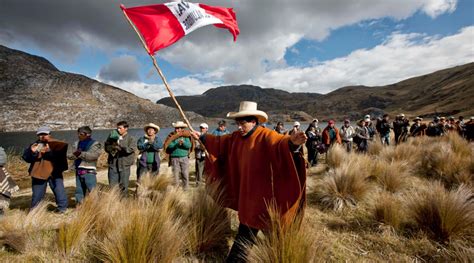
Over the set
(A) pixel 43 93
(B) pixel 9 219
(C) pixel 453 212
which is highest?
(A) pixel 43 93

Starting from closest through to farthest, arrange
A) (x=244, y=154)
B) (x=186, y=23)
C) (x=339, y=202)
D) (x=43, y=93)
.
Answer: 1. (x=244, y=154)
2. (x=186, y=23)
3. (x=339, y=202)
4. (x=43, y=93)

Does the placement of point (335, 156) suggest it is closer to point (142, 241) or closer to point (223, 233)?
point (223, 233)

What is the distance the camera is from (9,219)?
3324 millimetres

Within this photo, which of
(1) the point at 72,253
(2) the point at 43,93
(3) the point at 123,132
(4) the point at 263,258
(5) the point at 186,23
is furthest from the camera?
(2) the point at 43,93

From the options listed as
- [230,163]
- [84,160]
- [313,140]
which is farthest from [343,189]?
[84,160]

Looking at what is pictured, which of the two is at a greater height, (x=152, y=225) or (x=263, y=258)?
(x=152, y=225)

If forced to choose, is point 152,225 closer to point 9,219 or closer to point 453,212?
point 9,219

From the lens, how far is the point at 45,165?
16.2 feet

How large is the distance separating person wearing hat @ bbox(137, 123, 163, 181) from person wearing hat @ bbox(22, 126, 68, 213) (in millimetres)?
1629

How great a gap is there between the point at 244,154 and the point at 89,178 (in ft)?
12.8

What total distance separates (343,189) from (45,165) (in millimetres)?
5916

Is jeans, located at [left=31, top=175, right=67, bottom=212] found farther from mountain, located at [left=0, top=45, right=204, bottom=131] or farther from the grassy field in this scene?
mountain, located at [left=0, top=45, right=204, bottom=131]

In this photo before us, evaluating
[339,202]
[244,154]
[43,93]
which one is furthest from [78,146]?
[43,93]

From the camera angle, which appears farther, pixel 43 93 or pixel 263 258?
pixel 43 93
